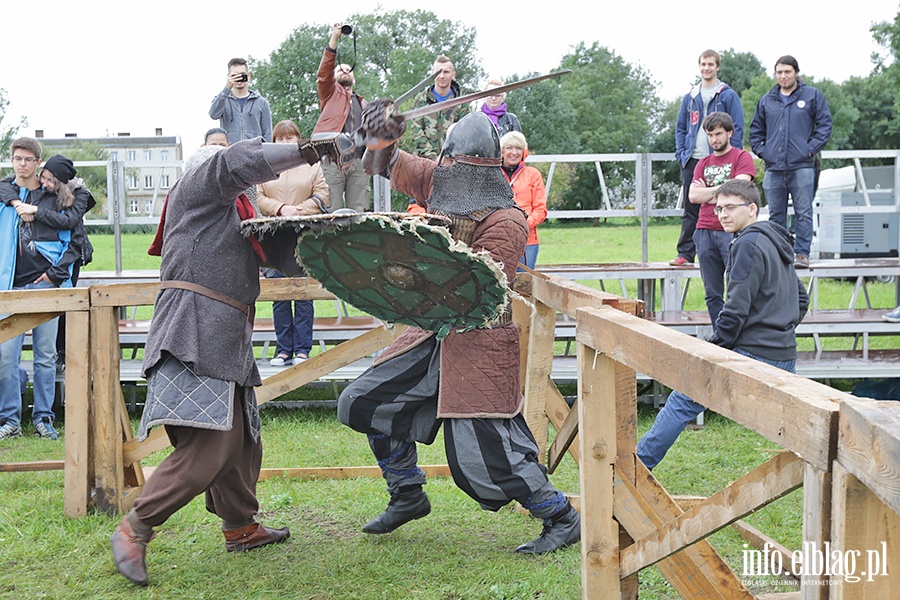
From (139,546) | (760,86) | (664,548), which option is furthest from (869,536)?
(760,86)

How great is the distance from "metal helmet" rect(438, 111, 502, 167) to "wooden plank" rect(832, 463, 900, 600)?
2381 millimetres

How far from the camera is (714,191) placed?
6.10m

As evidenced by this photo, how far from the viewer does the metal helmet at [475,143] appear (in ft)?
11.8

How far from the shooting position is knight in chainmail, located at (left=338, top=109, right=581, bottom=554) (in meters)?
3.49

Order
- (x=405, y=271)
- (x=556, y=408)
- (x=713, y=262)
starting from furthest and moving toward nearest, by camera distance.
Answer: (x=713, y=262) < (x=556, y=408) < (x=405, y=271)

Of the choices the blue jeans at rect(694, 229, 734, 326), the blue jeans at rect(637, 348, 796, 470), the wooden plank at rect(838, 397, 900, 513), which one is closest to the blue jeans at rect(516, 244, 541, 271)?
the blue jeans at rect(694, 229, 734, 326)

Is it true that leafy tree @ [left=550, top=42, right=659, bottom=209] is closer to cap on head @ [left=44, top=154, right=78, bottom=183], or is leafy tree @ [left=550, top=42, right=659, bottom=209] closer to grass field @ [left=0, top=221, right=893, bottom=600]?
cap on head @ [left=44, top=154, right=78, bottom=183]

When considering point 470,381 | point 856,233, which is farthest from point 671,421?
point 856,233

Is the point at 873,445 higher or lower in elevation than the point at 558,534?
higher

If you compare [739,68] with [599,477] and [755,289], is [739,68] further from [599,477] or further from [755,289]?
[599,477]

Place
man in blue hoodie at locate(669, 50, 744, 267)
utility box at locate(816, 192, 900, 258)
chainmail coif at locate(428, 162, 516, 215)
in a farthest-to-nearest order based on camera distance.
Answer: utility box at locate(816, 192, 900, 258) < man in blue hoodie at locate(669, 50, 744, 267) < chainmail coif at locate(428, 162, 516, 215)

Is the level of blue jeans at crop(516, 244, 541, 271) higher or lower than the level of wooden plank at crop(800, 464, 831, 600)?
higher

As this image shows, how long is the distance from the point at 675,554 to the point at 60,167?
512cm

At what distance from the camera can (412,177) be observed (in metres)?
3.68
